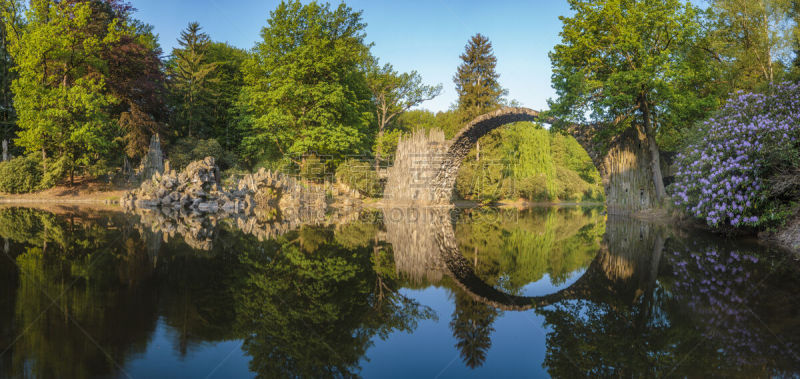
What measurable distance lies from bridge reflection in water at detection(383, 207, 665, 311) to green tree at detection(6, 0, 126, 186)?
18823mm

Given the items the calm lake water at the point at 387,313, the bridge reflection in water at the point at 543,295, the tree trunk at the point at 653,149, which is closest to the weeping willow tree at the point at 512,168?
the tree trunk at the point at 653,149

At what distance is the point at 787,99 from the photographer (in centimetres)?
736

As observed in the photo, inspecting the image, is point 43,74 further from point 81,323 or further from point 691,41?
point 691,41

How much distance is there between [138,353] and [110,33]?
2316cm

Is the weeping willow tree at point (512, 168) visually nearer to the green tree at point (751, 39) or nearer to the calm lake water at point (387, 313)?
the green tree at point (751, 39)

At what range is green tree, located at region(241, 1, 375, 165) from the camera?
72.9 ft

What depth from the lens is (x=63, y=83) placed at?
1925cm

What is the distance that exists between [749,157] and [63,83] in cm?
2535

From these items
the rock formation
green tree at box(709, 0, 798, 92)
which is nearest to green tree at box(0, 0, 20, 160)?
the rock formation

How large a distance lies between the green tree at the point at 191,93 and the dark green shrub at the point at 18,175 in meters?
7.51

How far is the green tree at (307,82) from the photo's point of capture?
875 inches

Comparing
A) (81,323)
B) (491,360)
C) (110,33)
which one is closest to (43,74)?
(110,33)

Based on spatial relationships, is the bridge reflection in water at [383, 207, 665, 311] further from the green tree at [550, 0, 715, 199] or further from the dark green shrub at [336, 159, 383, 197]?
the dark green shrub at [336, 159, 383, 197]

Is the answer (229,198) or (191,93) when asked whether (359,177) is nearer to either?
(229,198)
